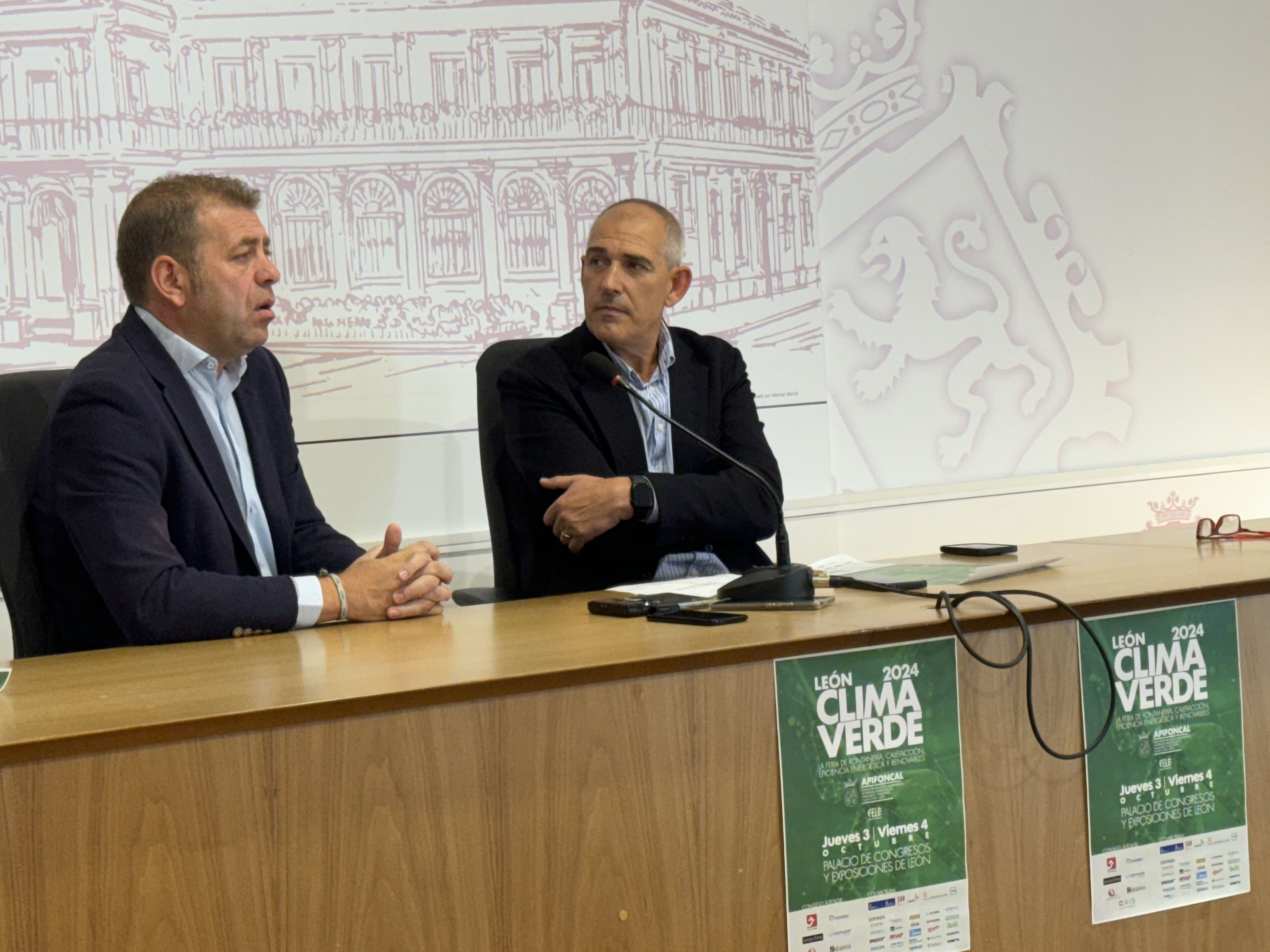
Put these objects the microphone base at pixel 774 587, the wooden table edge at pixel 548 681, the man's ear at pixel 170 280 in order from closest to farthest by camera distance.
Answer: the wooden table edge at pixel 548 681 < the microphone base at pixel 774 587 < the man's ear at pixel 170 280

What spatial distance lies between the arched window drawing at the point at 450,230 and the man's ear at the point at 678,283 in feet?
1.74

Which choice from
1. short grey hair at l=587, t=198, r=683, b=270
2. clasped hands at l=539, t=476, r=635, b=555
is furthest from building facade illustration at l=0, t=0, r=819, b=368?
clasped hands at l=539, t=476, r=635, b=555

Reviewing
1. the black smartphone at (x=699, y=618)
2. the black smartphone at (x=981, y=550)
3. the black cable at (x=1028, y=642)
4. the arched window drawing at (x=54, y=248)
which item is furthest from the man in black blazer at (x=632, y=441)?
the arched window drawing at (x=54, y=248)

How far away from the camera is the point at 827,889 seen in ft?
4.44

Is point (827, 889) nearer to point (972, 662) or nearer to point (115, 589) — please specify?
point (972, 662)

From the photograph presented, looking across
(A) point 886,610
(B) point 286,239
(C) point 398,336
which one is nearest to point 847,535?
(C) point 398,336

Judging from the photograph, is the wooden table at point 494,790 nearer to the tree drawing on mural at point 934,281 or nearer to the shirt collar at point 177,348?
the shirt collar at point 177,348

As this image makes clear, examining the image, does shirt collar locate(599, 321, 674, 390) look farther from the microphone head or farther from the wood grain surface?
the wood grain surface

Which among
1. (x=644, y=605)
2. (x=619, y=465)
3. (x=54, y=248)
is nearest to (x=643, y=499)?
(x=619, y=465)

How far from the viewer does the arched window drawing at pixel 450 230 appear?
2.77 metres

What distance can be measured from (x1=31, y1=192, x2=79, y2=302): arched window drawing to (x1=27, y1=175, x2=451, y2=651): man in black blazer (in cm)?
59

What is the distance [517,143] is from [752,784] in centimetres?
188

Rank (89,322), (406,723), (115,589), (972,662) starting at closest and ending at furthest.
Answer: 1. (406,723)
2. (972,662)
3. (115,589)
4. (89,322)

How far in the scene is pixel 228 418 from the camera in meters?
2.00
